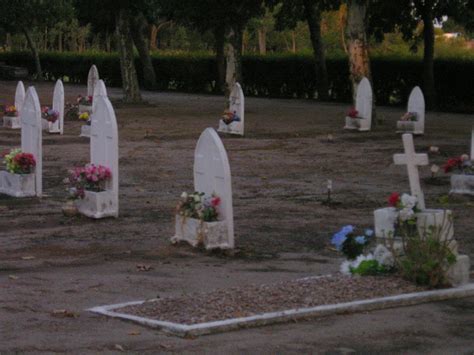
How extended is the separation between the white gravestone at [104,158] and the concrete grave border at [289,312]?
16.9 ft

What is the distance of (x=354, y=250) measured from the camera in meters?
9.58

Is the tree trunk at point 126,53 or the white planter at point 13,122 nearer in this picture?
the white planter at point 13,122

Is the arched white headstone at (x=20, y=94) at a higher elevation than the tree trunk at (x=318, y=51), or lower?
lower

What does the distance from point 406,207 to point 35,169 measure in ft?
24.7

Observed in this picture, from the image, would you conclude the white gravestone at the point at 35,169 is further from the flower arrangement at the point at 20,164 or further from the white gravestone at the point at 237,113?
the white gravestone at the point at 237,113

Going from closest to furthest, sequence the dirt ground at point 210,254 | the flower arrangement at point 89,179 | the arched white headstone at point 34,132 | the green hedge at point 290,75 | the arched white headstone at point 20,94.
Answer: the dirt ground at point 210,254
the flower arrangement at point 89,179
the arched white headstone at point 34,132
the arched white headstone at point 20,94
the green hedge at point 290,75

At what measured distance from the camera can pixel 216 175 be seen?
1177 centimetres

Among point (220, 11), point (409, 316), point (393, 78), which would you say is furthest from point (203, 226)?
point (393, 78)

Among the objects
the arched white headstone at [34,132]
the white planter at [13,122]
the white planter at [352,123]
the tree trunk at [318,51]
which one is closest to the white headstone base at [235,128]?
the white planter at [352,123]

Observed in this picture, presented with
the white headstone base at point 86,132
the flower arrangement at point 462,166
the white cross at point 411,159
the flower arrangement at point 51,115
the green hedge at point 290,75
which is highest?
the green hedge at point 290,75

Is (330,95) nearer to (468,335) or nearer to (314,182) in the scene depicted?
(314,182)

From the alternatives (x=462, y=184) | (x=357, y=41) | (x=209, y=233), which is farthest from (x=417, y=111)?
(x=209, y=233)

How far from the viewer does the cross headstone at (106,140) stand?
45.2 ft

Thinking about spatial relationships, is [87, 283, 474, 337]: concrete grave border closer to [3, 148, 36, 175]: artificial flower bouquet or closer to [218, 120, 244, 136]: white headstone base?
[3, 148, 36, 175]: artificial flower bouquet
